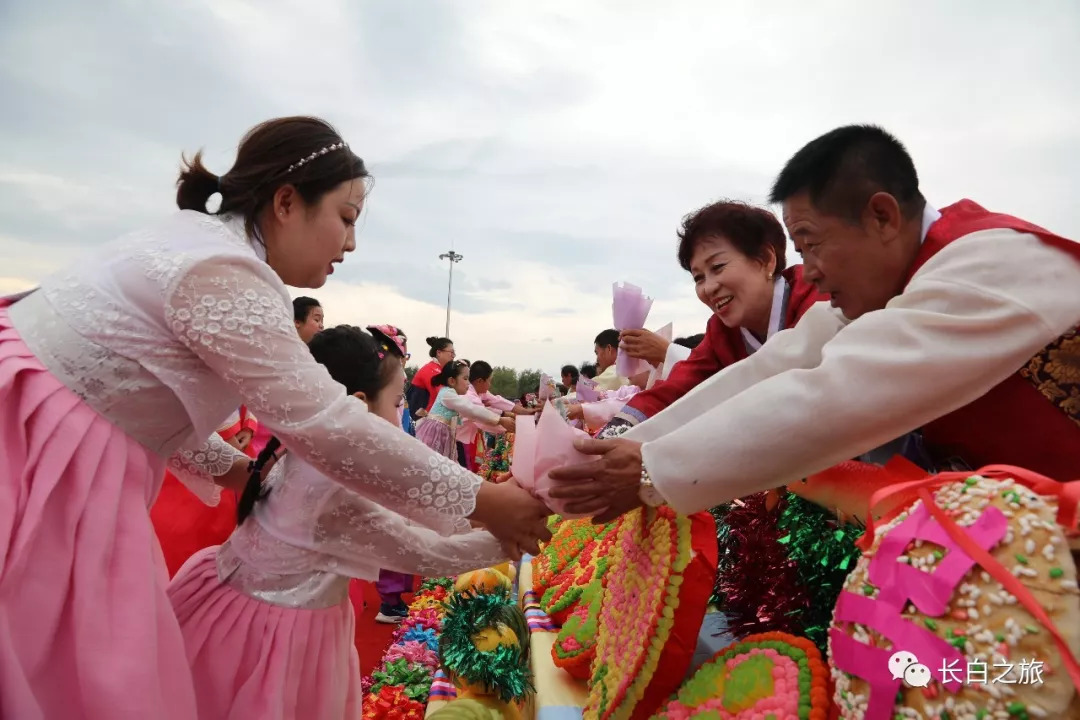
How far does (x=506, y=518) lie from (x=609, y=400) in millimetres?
3528

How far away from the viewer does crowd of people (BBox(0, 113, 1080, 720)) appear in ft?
3.82

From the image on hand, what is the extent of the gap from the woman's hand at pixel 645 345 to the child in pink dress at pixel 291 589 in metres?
1.81

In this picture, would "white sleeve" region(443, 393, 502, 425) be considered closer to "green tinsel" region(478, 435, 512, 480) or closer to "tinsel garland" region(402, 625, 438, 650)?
"green tinsel" region(478, 435, 512, 480)

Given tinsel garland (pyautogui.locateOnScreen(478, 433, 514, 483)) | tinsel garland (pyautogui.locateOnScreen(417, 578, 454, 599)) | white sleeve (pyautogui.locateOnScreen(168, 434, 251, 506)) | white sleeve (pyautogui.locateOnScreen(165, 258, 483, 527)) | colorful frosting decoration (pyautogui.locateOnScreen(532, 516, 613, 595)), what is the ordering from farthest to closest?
tinsel garland (pyautogui.locateOnScreen(478, 433, 514, 483))
tinsel garland (pyautogui.locateOnScreen(417, 578, 454, 599))
colorful frosting decoration (pyautogui.locateOnScreen(532, 516, 613, 595))
white sleeve (pyautogui.locateOnScreen(168, 434, 251, 506))
white sleeve (pyautogui.locateOnScreen(165, 258, 483, 527))

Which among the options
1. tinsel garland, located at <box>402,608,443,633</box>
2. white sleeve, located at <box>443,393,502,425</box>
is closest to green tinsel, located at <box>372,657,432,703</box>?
tinsel garland, located at <box>402,608,443,633</box>

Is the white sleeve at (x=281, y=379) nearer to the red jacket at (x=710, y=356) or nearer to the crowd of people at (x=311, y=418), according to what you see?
the crowd of people at (x=311, y=418)

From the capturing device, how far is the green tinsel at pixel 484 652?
7.45 feet

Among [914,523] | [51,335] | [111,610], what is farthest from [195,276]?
[914,523]

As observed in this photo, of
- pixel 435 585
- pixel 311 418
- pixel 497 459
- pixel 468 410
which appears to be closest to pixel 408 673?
pixel 435 585

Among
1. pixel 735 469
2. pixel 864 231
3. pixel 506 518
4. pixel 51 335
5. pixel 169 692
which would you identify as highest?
pixel 864 231

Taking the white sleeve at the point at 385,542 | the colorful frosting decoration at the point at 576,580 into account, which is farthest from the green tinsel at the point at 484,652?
the white sleeve at the point at 385,542

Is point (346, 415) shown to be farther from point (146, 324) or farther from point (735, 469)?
point (735, 469)

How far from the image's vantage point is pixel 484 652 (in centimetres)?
236

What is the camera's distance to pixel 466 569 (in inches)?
71.0
